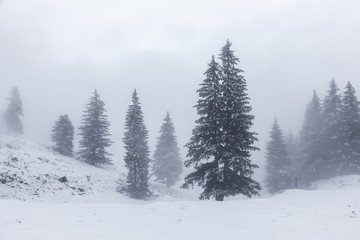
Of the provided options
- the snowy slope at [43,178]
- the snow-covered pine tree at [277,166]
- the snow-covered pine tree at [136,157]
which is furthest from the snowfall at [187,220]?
the snow-covered pine tree at [277,166]

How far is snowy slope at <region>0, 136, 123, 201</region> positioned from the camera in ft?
95.0

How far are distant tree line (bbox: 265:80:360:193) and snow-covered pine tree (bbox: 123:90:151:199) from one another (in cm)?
1983

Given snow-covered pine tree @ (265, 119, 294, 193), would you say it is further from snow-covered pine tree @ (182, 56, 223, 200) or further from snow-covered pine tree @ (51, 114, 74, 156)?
snow-covered pine tree @ (51, 114, 74, 156)

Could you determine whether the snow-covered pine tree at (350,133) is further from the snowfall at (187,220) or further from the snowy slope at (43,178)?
the snowy slope at (43,178)

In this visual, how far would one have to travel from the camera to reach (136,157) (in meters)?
41.5

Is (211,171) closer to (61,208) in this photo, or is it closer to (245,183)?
(245,183)

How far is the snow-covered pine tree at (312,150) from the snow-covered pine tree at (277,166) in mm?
2246

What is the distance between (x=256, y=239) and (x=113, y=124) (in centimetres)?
17719

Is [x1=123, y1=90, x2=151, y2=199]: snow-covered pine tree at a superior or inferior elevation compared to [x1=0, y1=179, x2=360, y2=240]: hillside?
superior

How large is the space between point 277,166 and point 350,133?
1269cm

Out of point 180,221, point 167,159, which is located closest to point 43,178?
point 180,221

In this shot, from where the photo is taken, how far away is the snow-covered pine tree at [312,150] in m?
50.0

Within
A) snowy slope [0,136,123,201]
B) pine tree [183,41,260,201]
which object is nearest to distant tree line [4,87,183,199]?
snowy slope [0,136,123,201]

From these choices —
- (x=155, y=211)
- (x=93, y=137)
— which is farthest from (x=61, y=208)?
(x=93, y=137)
